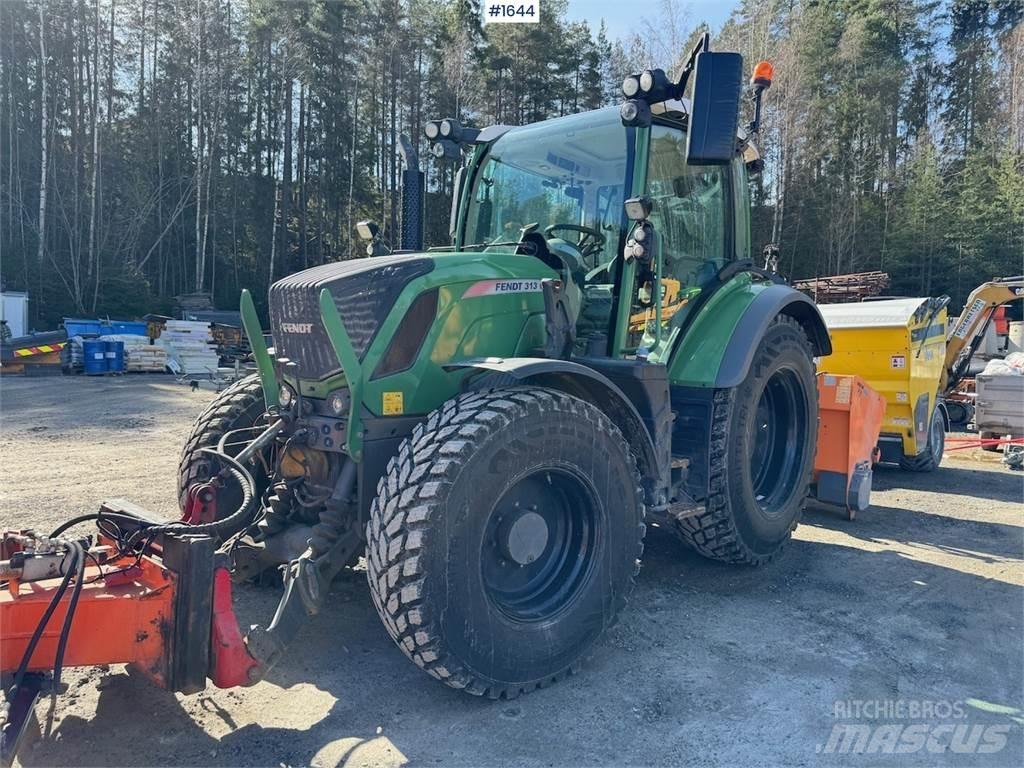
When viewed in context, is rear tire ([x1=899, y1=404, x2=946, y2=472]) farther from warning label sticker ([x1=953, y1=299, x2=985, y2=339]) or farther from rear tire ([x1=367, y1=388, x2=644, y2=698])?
rear tire ([x1=367, y1=388, x2=644, y2=698])

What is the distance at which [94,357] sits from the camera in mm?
17078

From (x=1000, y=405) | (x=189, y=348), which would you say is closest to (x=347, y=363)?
(x=1000, y=405)

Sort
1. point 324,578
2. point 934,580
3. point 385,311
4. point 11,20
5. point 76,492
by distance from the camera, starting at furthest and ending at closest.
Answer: point 11,20 < point 76,492 < point 934,580 < point 385,311 < point 324,578

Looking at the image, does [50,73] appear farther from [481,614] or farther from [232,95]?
[481,614]

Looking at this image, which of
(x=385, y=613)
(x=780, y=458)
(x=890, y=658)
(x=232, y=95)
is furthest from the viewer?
(x=232, y=95)

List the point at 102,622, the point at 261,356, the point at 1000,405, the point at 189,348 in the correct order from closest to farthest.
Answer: the point at 102,622 → the point at 261,356 → the point at 1000,405 → the point at 189,348

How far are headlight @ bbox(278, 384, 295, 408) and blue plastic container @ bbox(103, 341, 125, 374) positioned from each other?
16.2 metres

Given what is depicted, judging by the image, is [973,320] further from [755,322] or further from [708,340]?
[708,340]

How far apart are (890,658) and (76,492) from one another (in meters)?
5.78

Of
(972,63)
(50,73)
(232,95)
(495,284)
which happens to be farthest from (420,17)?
(495,284)

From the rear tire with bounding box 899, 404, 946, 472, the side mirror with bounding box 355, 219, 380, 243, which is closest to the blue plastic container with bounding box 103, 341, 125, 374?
the side mirror with bounding box 355, 219, 380, 243

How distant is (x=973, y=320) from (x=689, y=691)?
8.99 metres

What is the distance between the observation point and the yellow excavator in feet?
32.0

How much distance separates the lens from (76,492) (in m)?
5.93
